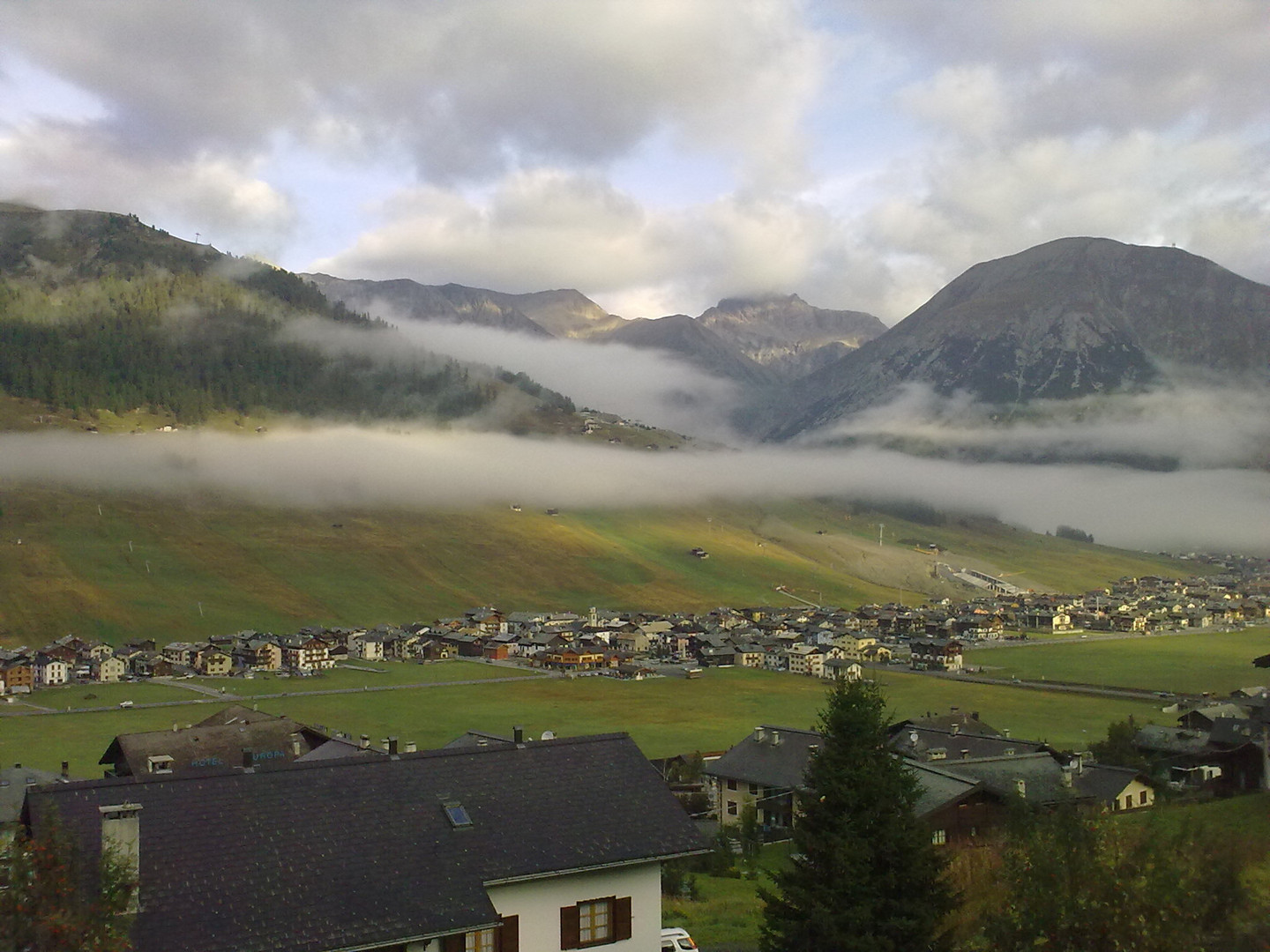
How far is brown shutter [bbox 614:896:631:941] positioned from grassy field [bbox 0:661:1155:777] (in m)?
50.4

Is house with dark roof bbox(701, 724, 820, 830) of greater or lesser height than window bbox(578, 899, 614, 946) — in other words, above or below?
below

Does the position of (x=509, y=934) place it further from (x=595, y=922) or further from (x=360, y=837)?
(x=360, y=837)

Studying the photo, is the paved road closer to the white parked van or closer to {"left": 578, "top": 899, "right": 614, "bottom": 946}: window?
the white parked van

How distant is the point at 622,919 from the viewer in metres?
22.1

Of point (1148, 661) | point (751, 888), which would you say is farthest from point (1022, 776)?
point (1148, 661)

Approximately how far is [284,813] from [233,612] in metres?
161

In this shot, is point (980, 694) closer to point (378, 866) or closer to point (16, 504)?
point (378, 866)

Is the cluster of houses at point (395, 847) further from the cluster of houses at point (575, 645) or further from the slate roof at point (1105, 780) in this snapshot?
the cluster of houses at point (575, 645)

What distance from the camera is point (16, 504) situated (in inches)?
7864

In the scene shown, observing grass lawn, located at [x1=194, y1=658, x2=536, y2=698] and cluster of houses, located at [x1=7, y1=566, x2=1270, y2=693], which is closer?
grass lawn, located at [x1=194, y1=658, x2=536, y2=698]

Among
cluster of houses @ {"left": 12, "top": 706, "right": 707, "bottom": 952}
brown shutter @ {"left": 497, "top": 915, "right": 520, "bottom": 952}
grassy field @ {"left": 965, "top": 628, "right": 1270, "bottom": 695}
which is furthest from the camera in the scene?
grassy field @ {"left": 965, "top": 628, "right": 1270, "bottom": 695}

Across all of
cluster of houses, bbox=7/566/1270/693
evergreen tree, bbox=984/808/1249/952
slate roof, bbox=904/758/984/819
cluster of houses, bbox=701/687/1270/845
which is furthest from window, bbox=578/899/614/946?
cluster of houses, bbox=7/566/1270/693

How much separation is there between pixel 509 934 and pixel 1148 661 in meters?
135

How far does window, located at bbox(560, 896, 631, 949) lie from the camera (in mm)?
21547
